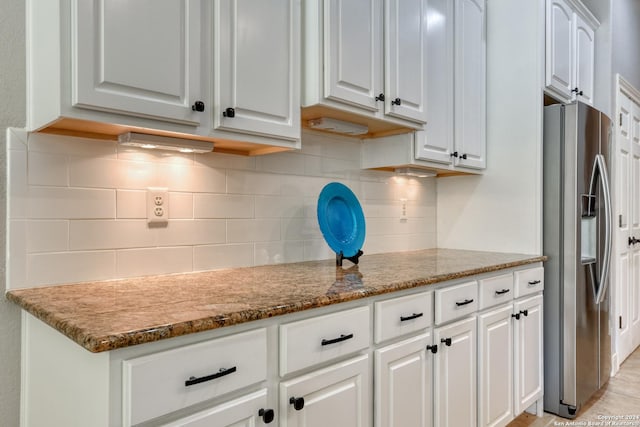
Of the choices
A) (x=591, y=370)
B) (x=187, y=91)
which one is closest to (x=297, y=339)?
(x=187, y=91)

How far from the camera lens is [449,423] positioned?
5.67 ft

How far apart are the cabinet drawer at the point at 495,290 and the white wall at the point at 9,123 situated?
5.78 ft

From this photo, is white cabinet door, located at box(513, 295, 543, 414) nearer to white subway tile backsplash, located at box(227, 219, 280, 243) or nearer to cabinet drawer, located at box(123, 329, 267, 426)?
white subway tile backsplash, located at box(227, 219, 280, 243)

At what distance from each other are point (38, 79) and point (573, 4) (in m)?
3.06

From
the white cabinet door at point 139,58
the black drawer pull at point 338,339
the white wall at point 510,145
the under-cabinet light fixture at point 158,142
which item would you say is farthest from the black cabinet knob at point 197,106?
the white wall at point 510,145

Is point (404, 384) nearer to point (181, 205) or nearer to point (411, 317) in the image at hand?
point (411, 317)

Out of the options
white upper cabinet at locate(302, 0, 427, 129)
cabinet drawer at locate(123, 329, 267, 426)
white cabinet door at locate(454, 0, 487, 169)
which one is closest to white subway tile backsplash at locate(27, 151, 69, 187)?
cabinet drawer at locate(123, 329, 267, 426)

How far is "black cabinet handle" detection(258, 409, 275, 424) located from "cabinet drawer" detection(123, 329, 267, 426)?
81 millimetres

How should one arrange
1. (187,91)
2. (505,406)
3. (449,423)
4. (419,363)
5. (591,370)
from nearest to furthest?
(187,91), (419,363), (449,423), (505,406), (591,370)

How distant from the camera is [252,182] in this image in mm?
1808

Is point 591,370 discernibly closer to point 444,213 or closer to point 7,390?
point 444,213

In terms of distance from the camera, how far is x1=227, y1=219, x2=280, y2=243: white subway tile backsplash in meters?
1.75

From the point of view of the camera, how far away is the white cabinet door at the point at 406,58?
1900 mm

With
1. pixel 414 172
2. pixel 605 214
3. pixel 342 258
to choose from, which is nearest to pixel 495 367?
pixel 342 258
